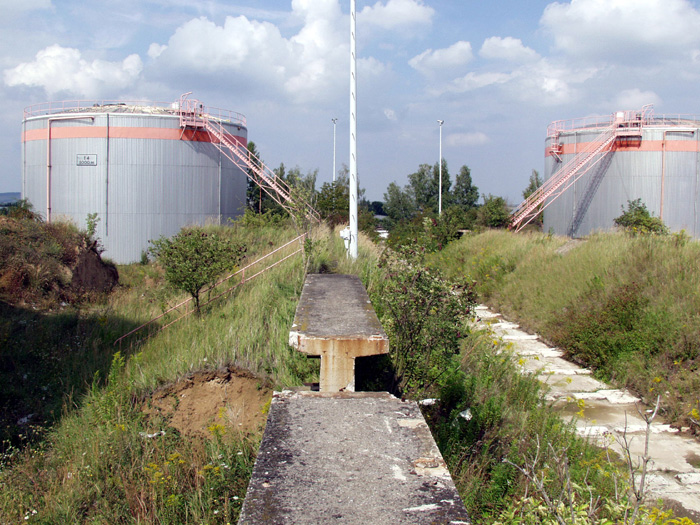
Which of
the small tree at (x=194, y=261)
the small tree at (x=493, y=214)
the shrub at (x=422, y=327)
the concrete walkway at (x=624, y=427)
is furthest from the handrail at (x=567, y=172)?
the shrub at (x=422, y=327)

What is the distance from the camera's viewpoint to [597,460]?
4605 mm

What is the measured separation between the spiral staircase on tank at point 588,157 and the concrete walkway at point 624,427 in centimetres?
1971

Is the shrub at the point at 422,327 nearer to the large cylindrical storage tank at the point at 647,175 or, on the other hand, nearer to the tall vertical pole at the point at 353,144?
the tall vertical pole at the point at 353,144

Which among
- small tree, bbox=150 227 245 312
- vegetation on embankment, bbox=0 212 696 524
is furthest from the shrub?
small tree, bbox=150 227 245 312

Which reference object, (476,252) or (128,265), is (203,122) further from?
(476,252)

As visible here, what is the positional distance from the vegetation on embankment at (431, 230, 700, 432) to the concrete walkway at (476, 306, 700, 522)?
0.84ft

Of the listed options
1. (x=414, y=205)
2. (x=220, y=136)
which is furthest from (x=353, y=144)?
(x=414, y=205)

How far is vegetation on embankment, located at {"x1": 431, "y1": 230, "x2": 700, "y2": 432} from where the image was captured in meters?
7.55

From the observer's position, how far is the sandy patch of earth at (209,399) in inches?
240

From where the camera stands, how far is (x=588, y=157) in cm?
2716

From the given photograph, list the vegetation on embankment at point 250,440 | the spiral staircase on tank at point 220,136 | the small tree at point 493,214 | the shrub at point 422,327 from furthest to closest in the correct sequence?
the small tree at point 493,214 < the spiral staircase on tank at point 220,136 < the shrub at point 422,327 < the vegetation on embankment at point 250,440

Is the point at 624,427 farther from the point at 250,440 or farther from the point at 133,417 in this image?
the point at 133,417

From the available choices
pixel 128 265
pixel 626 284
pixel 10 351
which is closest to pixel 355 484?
pixel 626 284

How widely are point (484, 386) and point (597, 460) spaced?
65.1 inches
